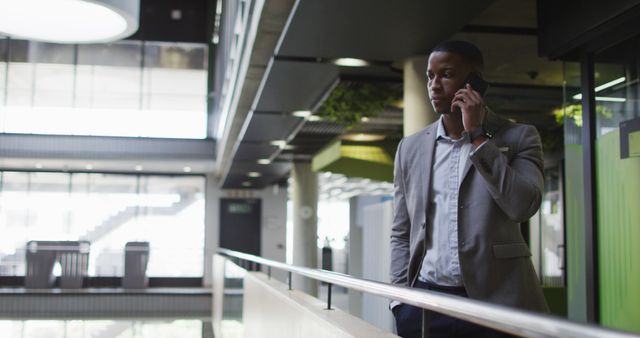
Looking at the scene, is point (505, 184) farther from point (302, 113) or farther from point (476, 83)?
point (302, 113)

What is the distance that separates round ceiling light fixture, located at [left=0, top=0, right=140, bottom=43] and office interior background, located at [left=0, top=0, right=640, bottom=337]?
56 millimetres

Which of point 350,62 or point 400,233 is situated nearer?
point 400,233

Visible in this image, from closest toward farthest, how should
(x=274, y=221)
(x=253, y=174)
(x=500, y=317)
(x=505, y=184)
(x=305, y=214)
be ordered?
1. (x=500, y=317)
2. (x=505, y=184)
3. (x=305, y=214)
4. (x=253, y=174)
5. (x=274, y=221)

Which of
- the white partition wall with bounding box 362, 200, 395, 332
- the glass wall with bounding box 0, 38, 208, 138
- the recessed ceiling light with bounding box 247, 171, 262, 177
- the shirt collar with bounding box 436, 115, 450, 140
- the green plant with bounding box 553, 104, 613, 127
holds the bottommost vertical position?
the white partition wall with bounding box 362, 200, 395, 332

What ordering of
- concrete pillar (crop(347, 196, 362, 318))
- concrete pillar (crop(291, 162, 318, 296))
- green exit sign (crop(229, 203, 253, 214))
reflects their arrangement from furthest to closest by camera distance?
green exit sign (crop(229, 203, 253, 214)), concrete pillar (crop(291, 162, 318, 296)), concrete pillar (crop(347, 196, 362, 318))

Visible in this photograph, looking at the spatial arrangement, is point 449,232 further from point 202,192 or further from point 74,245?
point 202,192

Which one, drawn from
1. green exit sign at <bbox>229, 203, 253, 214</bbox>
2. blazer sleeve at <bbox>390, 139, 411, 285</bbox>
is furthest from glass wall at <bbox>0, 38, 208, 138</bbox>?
blazer sleeve at <bbox>390, 139, 411, 285</bbox>

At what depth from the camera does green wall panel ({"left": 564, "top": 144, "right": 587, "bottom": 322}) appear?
462 centimetres

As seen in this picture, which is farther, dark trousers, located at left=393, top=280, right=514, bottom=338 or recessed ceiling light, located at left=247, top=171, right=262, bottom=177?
recessed ceiling light, located at left=247, top=171, right=262, bottom=177

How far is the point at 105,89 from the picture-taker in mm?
20828

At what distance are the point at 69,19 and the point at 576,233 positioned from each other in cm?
594

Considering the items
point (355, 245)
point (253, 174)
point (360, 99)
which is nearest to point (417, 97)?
point (360, 99)

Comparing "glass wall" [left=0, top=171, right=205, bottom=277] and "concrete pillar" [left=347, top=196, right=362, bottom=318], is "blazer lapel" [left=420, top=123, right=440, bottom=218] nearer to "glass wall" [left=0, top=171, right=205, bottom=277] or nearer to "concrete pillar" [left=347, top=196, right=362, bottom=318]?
"concrete pillar" [left=347, top=196, right=362, bottom=318]

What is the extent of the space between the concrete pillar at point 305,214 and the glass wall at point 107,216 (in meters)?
5.64
